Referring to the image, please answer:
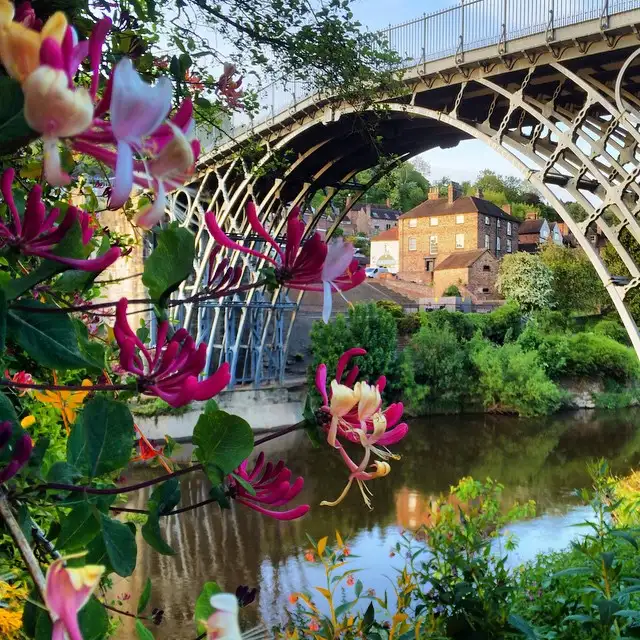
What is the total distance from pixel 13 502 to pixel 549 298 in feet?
83.8

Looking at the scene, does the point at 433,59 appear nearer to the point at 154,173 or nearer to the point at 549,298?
the point at 154,173

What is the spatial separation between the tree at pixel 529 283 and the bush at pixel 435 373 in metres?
6.97

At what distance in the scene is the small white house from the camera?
1607 inches

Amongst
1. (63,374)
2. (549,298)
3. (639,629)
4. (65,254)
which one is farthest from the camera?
(549,298)

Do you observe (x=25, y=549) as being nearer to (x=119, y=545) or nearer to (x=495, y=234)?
(x=119, y=545)

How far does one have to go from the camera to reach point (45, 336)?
0.58 meters

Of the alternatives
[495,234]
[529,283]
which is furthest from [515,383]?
[495,234]

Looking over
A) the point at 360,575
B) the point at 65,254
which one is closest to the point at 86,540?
the point at 65,254

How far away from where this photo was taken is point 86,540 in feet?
1.89

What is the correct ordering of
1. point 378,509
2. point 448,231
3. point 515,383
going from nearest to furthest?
point 378,509
point 515,383
point 448,231

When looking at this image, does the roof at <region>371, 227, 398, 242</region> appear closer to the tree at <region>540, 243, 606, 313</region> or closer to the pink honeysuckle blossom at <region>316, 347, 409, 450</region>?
the tree at <region>540, 243, 606, 313</region>

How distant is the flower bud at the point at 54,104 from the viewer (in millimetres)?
360

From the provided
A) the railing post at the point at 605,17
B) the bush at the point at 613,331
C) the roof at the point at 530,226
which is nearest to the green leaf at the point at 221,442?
the railing post at the point at 605,17

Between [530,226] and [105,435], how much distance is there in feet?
146
